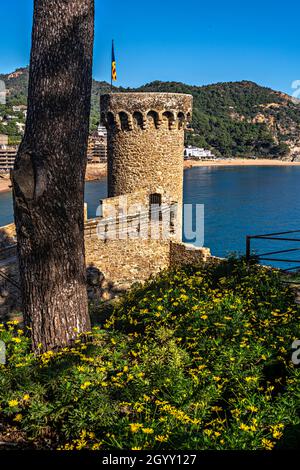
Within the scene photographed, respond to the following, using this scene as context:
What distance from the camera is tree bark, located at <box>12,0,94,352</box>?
15.9ft

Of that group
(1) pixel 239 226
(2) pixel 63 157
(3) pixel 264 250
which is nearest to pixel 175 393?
(2) pixel 63 157

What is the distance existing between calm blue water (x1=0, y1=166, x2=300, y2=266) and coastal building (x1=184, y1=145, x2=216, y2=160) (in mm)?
40423

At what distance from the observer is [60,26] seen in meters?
4.82

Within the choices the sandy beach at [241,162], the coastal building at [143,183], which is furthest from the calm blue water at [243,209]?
the sandy beach at [241,162]

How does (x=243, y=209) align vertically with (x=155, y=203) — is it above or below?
below

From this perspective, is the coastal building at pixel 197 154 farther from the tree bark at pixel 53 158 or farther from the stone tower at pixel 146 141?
the tree bark at pixel 53 158

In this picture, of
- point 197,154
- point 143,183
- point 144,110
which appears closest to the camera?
point 144,110

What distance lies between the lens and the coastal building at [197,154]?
124938 mm

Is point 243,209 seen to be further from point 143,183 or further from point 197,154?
point 197,154

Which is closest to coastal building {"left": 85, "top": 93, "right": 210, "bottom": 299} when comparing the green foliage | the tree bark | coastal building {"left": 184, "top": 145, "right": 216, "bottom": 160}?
the green foliage

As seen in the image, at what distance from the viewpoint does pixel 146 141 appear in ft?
44.4

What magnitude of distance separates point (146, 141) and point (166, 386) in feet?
32.7

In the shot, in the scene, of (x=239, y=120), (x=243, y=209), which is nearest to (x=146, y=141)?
(x=243, y=209)
